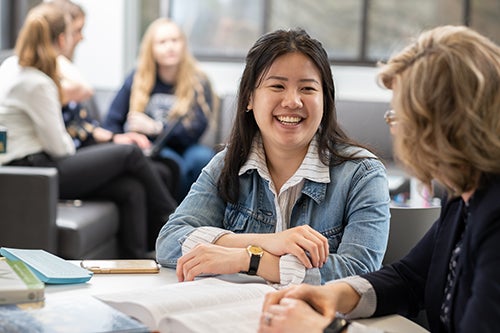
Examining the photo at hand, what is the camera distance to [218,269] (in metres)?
1.80

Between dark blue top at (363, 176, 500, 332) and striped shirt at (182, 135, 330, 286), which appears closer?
dark blue top at (363, 176, 500, 332)

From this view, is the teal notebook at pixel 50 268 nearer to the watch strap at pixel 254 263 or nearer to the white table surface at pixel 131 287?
the white table surface at pixel 131 287

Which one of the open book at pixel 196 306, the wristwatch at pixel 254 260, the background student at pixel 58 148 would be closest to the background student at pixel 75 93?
the background student at pixel 58 148

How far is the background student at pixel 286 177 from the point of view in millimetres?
1953

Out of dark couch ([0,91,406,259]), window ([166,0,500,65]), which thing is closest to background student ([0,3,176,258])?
dark couch ([0,91,406,259])

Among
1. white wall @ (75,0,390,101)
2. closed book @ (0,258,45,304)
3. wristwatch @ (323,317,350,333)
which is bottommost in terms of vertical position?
white wall @ (75,0,390,101)

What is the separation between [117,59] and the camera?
21.7 feet

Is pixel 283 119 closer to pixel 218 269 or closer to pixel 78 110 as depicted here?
pixel 218 269

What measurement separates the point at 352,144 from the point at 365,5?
16.2 feet

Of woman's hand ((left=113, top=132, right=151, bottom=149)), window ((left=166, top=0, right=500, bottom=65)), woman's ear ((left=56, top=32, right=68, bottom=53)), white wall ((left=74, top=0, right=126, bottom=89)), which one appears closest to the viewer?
woman's ear ((left=56, top=32, right=68, bottom=53))

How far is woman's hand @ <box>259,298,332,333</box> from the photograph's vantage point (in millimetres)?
1372

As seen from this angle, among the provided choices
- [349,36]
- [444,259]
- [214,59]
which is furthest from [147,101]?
[444,259]

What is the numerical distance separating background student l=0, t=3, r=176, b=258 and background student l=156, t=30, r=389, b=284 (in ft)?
6.57

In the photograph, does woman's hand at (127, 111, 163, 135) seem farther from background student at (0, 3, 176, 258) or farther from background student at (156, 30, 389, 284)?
background student at (156, 30, 389, 284)
